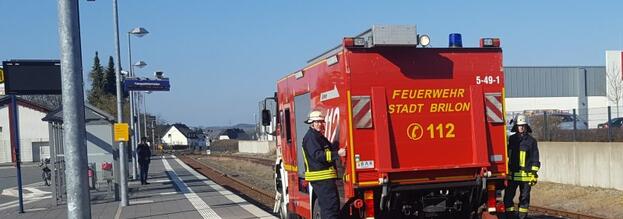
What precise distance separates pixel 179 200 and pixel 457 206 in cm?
1149

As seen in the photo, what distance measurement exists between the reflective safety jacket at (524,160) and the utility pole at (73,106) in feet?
22.6

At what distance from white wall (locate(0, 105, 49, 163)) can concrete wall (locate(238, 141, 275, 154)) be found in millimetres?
20422

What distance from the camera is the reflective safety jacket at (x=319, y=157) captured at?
8.56 metres

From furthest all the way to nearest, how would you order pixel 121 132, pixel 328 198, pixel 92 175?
pixel 92 175, pixel 121 132, pixel 328 198

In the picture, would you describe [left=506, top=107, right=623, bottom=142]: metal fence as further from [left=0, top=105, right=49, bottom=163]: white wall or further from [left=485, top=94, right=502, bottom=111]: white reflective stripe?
[left=0, top=105, right=49, bottom=163]: white wall

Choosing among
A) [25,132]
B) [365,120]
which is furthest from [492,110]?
[25,132]

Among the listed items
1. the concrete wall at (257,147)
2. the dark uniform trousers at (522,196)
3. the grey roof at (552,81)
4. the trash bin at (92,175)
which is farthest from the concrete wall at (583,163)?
the concrete wall at (257,147)

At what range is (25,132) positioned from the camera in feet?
232

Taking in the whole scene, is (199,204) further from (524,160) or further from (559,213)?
(524,160)

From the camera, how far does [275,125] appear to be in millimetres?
13367

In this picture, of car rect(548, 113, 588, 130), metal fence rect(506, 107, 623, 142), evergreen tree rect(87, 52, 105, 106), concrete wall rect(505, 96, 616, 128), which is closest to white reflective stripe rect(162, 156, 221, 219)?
metal fence rect(506, 107, 623, 142)

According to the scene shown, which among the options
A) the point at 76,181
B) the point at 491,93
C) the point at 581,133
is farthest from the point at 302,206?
the point at 581,133

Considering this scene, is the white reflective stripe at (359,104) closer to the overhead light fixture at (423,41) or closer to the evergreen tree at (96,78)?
the overhead light fixture at (423,41)

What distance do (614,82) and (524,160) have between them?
33.0 meters
